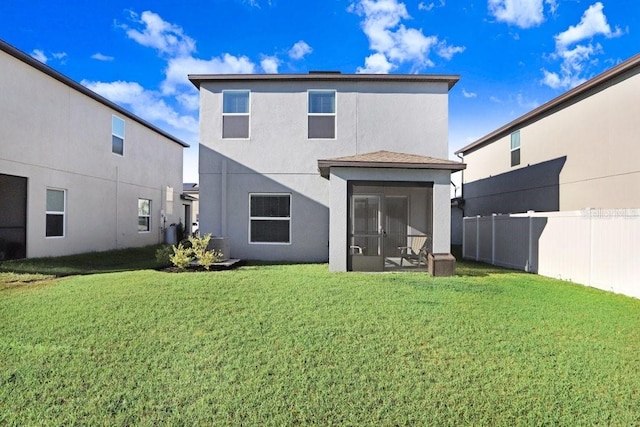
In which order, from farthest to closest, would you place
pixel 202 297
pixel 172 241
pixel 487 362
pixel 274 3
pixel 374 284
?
1. pixel 172 241
2. pixel 274 3
3. pixel 374 284
4. pixel 202 297
5. pixel 487 362

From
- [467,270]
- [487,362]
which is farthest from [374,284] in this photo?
[467,270]

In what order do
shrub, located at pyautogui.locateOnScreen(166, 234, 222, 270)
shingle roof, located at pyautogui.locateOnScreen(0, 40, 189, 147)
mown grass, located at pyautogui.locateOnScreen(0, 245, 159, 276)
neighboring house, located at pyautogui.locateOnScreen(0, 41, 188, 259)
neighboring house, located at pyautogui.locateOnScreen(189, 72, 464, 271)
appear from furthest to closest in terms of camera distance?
1. neighboring house, located at pyautogui.locateOnScreen(189, 72, 464, 271)
2. neighboring house, located at pyautogui.locateOnScreen(0, 41, 188, 259)
3. shingle roof, located at pyautogui.locateOnScreen(0, 40, 189, 147)
4. mown grass, located at pyautogui.locateOnScreen(0, 245, 159, 276)
5. shrub, located at pyautogui.locateOnScreen(166, 234, 222, 270)

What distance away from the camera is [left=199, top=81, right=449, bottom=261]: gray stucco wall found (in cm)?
1281

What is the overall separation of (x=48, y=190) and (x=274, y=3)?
35.6 feet

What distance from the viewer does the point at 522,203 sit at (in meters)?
16.2

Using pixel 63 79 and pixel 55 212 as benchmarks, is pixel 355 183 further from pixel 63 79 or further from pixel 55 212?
pixel 63 79

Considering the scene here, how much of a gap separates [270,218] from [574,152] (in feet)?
38.3

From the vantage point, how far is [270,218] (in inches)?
510

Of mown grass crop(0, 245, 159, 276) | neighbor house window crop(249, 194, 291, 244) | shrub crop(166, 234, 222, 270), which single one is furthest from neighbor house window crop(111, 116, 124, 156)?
shrub crop(166, 234, 222, 270)

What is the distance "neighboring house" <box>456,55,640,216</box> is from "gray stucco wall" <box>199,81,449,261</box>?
4.87 metres

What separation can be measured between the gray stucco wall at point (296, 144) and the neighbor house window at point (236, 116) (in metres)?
0.19

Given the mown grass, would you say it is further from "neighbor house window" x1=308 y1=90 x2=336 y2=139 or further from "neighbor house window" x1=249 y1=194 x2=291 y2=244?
"neighbor house window" x1=308 y1=90 x2=336 y2=139

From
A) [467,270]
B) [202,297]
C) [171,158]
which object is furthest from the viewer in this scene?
[171,158]

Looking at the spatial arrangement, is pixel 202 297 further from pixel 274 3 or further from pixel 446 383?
pixel 274 3
